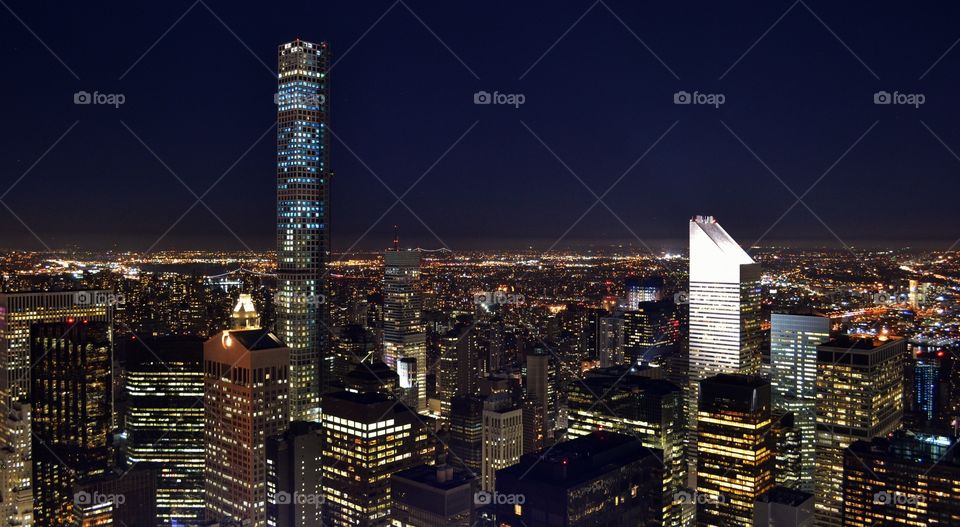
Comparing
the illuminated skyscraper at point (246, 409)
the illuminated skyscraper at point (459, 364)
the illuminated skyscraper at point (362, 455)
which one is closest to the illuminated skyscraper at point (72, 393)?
the illuminated skyscraper at point (246, 409)

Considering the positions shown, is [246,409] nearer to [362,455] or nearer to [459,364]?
[362,455]

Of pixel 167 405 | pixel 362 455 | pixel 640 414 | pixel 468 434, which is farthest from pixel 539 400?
pixel 167 405

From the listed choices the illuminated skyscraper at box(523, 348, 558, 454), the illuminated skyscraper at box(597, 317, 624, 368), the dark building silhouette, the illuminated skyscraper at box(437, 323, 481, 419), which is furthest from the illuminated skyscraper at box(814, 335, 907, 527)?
the illuminated skyscraper at box(437, 323, 481, 419)

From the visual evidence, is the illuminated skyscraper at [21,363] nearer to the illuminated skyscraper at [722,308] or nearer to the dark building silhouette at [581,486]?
the dark building silhouette at [581,486]

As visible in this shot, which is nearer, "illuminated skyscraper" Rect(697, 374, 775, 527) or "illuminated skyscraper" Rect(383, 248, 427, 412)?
"illuminated skyscraper" Rect(697, 374, 775, 527)

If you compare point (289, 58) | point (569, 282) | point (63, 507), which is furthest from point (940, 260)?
point (63, 507)

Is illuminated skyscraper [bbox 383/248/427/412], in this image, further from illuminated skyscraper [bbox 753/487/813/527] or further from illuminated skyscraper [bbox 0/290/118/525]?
illuminated skyscraper [bbox 753/487/813/527]
